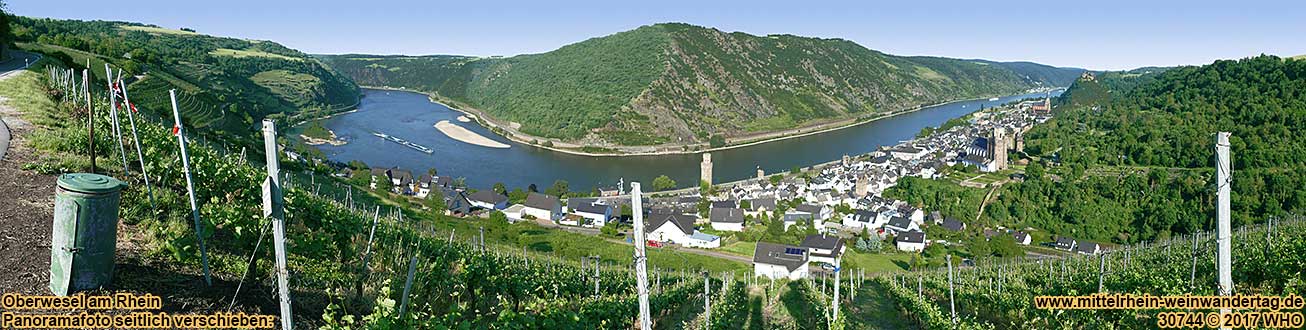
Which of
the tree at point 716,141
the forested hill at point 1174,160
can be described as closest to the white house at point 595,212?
the forested hill at point 1174,160

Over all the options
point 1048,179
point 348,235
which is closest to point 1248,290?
point 348,235

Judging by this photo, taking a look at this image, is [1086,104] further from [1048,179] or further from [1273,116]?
[1048,179]

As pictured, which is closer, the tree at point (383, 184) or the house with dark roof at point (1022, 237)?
the house with dark roof at point (1022, 237)

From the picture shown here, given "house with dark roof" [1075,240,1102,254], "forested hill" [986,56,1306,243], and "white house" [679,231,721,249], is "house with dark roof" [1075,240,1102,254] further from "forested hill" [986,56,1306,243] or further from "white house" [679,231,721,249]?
"white house" [679,231,721,249]

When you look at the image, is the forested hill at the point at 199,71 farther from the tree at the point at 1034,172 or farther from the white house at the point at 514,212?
the tree at the point at 1034,172

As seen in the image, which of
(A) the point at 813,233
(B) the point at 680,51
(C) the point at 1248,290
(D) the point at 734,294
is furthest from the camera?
(B) the point at 680,51

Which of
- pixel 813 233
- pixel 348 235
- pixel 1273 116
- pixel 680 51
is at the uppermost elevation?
pixel 680 51
